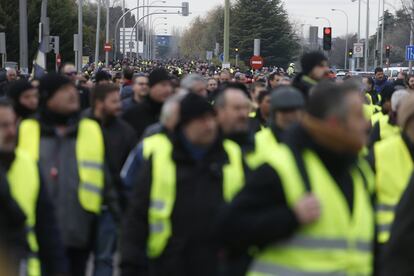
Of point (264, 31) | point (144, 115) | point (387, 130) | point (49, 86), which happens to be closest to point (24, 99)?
point (144, 115)

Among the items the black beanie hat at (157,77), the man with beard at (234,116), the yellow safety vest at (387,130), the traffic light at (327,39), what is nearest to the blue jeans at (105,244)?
the man with beard at (234,116)

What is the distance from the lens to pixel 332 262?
4.07 metres

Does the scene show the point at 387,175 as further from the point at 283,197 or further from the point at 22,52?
the point at 22,52

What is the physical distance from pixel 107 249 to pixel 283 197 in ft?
12.1

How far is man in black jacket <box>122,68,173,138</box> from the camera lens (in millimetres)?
9453

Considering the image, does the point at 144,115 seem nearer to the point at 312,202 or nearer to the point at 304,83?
the point at 304,83

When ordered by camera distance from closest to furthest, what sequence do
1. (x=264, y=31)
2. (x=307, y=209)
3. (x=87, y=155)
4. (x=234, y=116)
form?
(x=307, y=209) < (x=234, y=116) < (x=87, y=155) < (x=264, y=31)

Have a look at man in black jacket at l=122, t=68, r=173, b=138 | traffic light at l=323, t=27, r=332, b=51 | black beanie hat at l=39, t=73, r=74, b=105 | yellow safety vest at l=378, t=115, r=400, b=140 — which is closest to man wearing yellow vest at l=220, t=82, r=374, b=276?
black beanie hat at l=39, t=73, r=74, b=105

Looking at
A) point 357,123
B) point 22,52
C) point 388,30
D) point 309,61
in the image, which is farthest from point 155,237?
point 388,30

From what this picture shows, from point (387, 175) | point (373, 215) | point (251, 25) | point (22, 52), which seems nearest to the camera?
point (373, 215)

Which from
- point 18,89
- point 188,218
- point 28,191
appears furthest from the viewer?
point 18,89

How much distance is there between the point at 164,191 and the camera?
18.2 feet

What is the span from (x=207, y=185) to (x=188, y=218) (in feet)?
0.67

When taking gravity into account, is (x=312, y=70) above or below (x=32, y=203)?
above
